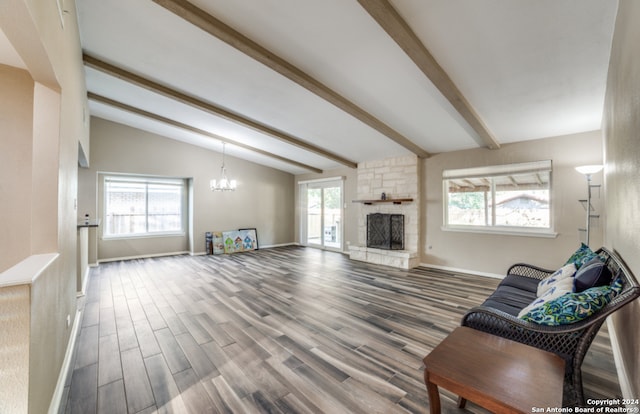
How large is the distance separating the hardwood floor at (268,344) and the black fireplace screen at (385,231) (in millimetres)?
1420

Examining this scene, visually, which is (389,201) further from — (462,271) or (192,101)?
(192,101)

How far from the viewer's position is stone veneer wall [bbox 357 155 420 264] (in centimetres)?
595

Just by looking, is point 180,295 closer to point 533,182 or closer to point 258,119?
point 258,119

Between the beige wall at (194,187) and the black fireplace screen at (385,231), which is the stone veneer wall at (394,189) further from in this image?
the beige wall at (194,187)

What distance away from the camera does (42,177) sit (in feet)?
5.98

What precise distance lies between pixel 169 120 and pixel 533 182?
7379 mm

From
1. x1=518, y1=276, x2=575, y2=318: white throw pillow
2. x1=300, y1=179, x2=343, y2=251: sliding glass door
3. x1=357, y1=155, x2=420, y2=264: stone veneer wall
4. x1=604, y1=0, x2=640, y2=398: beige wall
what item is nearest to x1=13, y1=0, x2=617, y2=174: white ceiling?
x1=604, y1=0, x2=640, y2=398: beige wall

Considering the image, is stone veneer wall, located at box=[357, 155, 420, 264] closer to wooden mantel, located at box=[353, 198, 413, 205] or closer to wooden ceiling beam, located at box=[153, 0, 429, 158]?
wooden mantel, located at box=[353, 198, 413, 205]

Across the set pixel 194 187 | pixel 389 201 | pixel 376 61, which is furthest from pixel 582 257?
pixel 194 187

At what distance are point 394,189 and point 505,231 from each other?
2.37 m

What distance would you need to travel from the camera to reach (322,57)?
3.11 meters

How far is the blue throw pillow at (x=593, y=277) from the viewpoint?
190cm

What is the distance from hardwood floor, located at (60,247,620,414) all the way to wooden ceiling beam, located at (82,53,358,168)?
9.95ft

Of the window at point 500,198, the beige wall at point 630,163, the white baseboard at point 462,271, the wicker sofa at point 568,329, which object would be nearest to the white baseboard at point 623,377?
the beige wall at point 630,163
